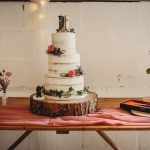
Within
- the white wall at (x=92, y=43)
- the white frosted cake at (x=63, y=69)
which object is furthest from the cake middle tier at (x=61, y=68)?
the white wall at (x=92, y=43)

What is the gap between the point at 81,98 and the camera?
1604mm

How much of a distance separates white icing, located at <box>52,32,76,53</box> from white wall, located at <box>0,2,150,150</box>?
0.47 metres

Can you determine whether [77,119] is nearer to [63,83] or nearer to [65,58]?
[63,83]

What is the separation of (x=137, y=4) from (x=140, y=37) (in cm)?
21

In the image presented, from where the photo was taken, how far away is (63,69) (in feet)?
5.21

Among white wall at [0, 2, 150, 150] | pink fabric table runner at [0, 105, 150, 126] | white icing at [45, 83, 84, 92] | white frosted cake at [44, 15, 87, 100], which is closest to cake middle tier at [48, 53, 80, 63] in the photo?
white frosted cake at [44, 15, 87, 100]

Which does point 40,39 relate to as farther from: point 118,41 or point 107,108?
point 107,108

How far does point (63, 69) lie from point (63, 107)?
0.63 ft

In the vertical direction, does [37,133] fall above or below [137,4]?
below

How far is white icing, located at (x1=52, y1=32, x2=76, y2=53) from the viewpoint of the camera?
1.57 m

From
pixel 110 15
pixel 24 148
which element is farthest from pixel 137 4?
pixel 24 148

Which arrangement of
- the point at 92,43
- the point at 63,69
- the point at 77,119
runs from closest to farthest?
the point at 77,119 < the point at 63,69 < the point at 92,43

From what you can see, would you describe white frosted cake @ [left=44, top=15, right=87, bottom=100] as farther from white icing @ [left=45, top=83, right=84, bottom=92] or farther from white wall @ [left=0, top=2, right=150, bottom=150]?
white wall @ [left=0, top=2, right=150, bottom=150]

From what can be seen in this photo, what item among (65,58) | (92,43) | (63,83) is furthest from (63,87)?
(92,43)
